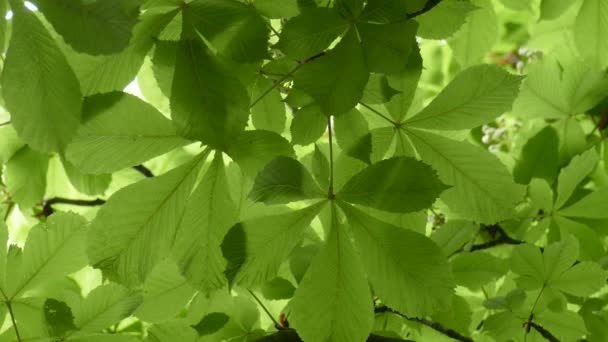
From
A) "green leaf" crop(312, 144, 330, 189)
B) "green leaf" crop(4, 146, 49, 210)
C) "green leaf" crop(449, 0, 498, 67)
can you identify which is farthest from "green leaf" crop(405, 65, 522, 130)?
"green leaf" crop(4, 146, 49, 210)

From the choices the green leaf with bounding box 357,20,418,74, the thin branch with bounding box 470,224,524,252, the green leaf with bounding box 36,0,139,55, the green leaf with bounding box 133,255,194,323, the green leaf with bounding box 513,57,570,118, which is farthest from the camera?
the green leaf with bounding box 513,57,570,118

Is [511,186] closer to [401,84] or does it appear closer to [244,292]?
[401,84]

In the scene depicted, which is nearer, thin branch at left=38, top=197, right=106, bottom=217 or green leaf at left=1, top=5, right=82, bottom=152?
green leaf at left=1, top=5, right=82, bottom=152

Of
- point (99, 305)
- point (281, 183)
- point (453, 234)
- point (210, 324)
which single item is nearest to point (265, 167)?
point (281, 183)

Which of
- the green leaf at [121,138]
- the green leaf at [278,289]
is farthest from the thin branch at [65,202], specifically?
the green leaf at [121,138]

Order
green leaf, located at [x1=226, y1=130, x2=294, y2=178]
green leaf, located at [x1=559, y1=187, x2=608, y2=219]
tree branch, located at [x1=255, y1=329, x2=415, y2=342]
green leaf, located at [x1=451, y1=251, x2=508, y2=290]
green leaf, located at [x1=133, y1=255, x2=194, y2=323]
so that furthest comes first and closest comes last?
green leaf, located at [x1=559, y1=187, x2=608, y2=219] < green leaf, located at [x1=451, y1=251, x2=508, y2=290] < green leaf, located at [x1=133, y1=255, x2=194, y2=323] < tree branch, located at [x1=255, y1=329, x2=415, y2=342] < green leaf, located at [x1=226, y1=130, x2=294, y2=178]

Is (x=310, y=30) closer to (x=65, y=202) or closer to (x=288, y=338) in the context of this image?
(x=288, y=338)

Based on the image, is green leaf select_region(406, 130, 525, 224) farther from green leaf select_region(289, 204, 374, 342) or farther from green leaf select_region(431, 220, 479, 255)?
green leaf select_region(431, 220, 479, 255)
